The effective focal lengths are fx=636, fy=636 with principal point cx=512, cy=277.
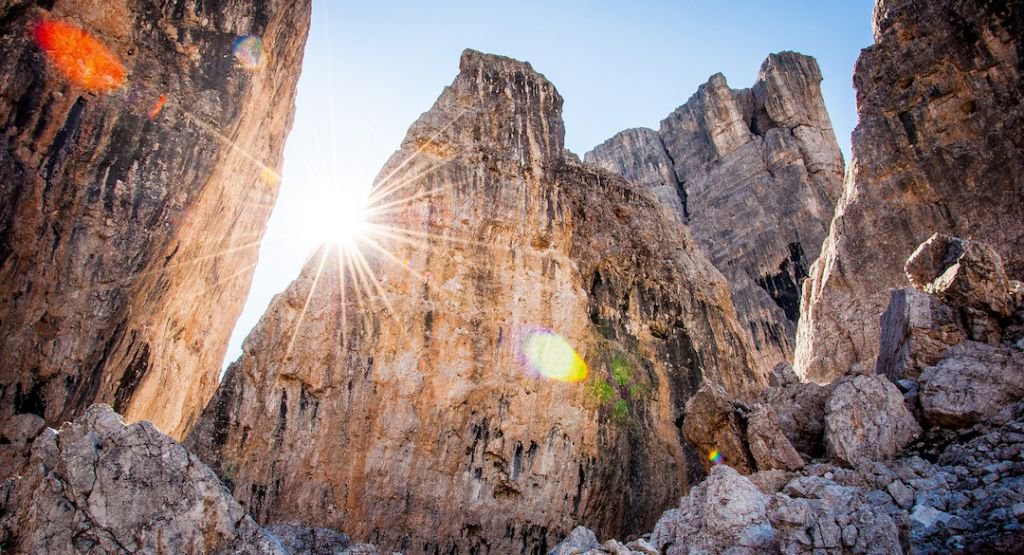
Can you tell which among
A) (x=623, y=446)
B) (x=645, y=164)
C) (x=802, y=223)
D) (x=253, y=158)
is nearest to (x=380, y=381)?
(x=623, y=446)

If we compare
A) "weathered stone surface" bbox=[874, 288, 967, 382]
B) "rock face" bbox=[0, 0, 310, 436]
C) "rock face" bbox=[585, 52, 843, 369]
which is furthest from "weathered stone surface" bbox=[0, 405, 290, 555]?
"rock face" bbox=[585, 52, 843, 369]

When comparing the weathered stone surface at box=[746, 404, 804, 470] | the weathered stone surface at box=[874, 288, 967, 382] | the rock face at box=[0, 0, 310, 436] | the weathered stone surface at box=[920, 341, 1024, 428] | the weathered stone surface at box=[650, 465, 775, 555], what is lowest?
the weathered stone surface at box=[650, 465, 775, 555]

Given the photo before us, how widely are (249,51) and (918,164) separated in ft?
89.6

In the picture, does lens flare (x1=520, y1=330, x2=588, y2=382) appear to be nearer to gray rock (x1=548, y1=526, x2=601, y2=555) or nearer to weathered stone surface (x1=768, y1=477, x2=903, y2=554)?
gray rock (x1=548, y1=526, x2=601, y2=555)

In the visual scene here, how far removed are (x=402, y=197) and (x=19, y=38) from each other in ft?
42.5

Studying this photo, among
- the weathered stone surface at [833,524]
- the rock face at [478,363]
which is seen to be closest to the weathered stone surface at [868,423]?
the weathered stone surface at [833,524]

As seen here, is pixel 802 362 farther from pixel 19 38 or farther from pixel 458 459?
pixel 19 38

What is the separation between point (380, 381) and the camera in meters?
21.6

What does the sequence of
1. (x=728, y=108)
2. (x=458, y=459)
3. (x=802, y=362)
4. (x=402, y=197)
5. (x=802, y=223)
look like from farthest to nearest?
(x=728, y=108), (x=802, y=223), (x=802, y=362), (x=402, y=197), (x=458, y=459)

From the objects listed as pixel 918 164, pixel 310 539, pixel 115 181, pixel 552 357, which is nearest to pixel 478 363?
pixel 552 357

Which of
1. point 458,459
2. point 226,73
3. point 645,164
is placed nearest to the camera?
point 458,459

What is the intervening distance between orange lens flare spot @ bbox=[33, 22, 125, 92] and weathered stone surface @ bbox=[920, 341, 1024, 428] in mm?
25657

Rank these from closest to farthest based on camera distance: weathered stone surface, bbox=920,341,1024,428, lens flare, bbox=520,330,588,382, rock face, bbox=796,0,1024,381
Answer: weathered stone surface, bbox=920,341,1024,428 < lens flare, bbox=520,330,588,382 < rock face, bbox=796,0,1024,381

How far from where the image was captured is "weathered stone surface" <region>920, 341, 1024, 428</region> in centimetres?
1495
